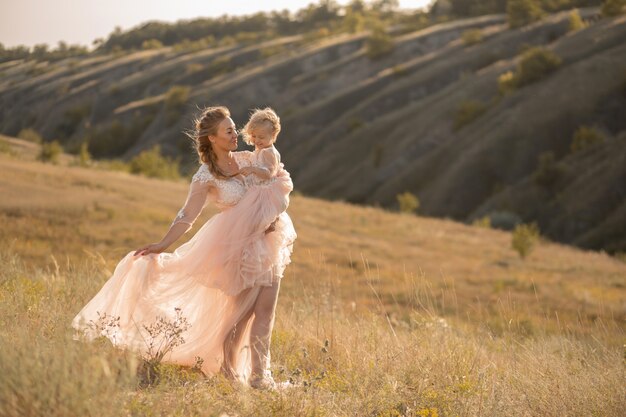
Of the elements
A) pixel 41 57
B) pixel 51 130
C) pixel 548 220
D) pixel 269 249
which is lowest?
pixel 548 220

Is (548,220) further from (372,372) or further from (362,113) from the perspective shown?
(372,372)

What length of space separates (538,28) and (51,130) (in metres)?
64.9

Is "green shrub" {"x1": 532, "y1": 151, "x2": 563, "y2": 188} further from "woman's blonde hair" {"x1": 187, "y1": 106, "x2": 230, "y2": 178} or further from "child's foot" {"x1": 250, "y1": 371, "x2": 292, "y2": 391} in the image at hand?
"child's foot" {"x1": 250, "y1": 371, "x2": 292, "y2": 391}

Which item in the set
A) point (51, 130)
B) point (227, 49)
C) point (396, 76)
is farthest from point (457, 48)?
point (51, 130)

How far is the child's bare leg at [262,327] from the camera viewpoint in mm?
6582

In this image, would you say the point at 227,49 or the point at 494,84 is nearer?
the point at 494,84

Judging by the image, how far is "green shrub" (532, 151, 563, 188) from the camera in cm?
5206

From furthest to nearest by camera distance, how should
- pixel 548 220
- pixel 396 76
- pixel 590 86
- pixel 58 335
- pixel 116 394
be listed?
pixel 396 76 < pixel 590 86 < pixel 548 220 < pixel 58 335 < pixel 116 394

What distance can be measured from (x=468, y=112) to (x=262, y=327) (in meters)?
61.2

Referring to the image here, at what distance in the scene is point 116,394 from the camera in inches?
171

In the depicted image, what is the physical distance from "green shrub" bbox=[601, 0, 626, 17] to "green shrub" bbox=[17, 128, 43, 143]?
195 ft

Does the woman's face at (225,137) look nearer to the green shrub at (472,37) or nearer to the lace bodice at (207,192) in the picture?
the lace bodice at (207,192)

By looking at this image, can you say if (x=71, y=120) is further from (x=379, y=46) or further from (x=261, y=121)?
(x=379, y=46)

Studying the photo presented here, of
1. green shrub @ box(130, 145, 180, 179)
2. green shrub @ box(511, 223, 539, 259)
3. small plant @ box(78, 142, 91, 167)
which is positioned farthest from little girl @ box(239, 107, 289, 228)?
green shrub @ box(130, 145, 180, 179)
